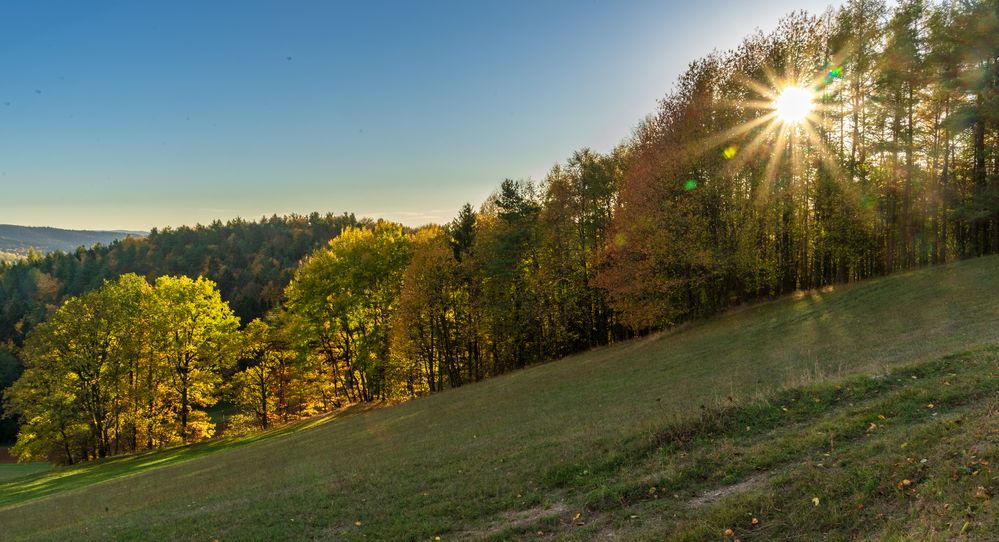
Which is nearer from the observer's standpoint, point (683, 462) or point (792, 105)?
point (683, 462)

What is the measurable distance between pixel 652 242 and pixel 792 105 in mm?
11539

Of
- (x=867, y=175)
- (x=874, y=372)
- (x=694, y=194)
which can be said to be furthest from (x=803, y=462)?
(x=867, y=175)

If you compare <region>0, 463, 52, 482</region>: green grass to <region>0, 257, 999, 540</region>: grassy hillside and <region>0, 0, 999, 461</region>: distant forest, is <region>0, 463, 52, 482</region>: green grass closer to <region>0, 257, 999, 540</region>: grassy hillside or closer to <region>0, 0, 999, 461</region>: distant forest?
<region>0, 0, 999, 461</region>: distant forest

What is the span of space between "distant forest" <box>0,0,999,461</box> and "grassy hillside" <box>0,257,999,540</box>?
11.5 meters

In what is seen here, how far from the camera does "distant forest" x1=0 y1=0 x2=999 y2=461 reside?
30.7 m

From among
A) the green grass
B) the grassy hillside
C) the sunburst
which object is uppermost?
the sunburst

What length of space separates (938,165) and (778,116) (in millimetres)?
15590

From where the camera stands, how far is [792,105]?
100 ft

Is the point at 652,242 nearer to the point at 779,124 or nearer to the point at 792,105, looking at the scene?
the point at 779,124

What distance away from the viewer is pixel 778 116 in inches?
1198

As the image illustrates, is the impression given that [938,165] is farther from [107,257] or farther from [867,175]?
[107,257]

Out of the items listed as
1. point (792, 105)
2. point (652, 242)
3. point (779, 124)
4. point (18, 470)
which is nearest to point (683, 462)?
point (652, 242)

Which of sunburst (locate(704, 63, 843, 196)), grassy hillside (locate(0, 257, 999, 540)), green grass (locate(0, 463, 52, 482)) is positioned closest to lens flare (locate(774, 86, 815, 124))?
sunburst (locate(704, 63, 843, 196))

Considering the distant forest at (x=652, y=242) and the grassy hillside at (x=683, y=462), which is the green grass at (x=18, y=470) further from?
the grassy hillside at (x=683, y=462)
